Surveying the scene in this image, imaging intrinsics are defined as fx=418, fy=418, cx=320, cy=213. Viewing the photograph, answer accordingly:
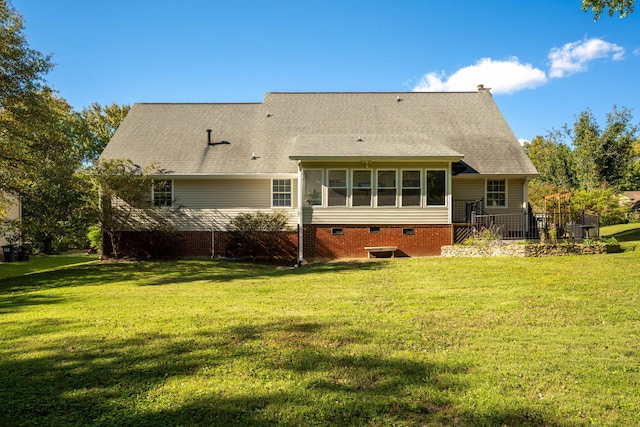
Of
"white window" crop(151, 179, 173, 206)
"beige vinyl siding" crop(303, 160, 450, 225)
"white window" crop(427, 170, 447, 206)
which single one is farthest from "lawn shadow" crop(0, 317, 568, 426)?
"white window" crop(151, 179, 173, 206)

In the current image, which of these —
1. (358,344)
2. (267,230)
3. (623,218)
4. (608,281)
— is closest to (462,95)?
(267,230)

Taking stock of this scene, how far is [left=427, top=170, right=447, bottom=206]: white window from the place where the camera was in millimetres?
16109

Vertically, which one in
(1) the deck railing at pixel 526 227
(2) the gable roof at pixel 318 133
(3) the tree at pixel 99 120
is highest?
(3) the tree at pixel 99 120

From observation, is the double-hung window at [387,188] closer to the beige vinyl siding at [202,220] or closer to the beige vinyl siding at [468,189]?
the beige vinyl siding at [468,189]

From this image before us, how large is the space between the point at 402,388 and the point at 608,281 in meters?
7.59

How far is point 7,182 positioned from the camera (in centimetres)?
1488

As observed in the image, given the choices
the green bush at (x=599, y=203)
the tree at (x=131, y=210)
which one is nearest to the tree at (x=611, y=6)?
the tree at (x=131, y=210)

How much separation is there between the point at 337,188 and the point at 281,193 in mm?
2943

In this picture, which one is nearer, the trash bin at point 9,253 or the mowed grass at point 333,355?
the mowed grass at point 333,355

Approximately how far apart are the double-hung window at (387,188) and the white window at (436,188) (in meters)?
1.34

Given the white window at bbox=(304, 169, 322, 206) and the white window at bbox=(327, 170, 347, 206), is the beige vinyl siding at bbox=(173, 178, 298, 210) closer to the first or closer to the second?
the white window at bbox=(304, 169, 322, 206)

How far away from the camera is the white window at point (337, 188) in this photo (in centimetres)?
1620

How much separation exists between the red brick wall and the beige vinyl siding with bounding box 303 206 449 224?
195mm

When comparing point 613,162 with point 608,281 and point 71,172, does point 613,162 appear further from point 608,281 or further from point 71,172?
point 71,172
